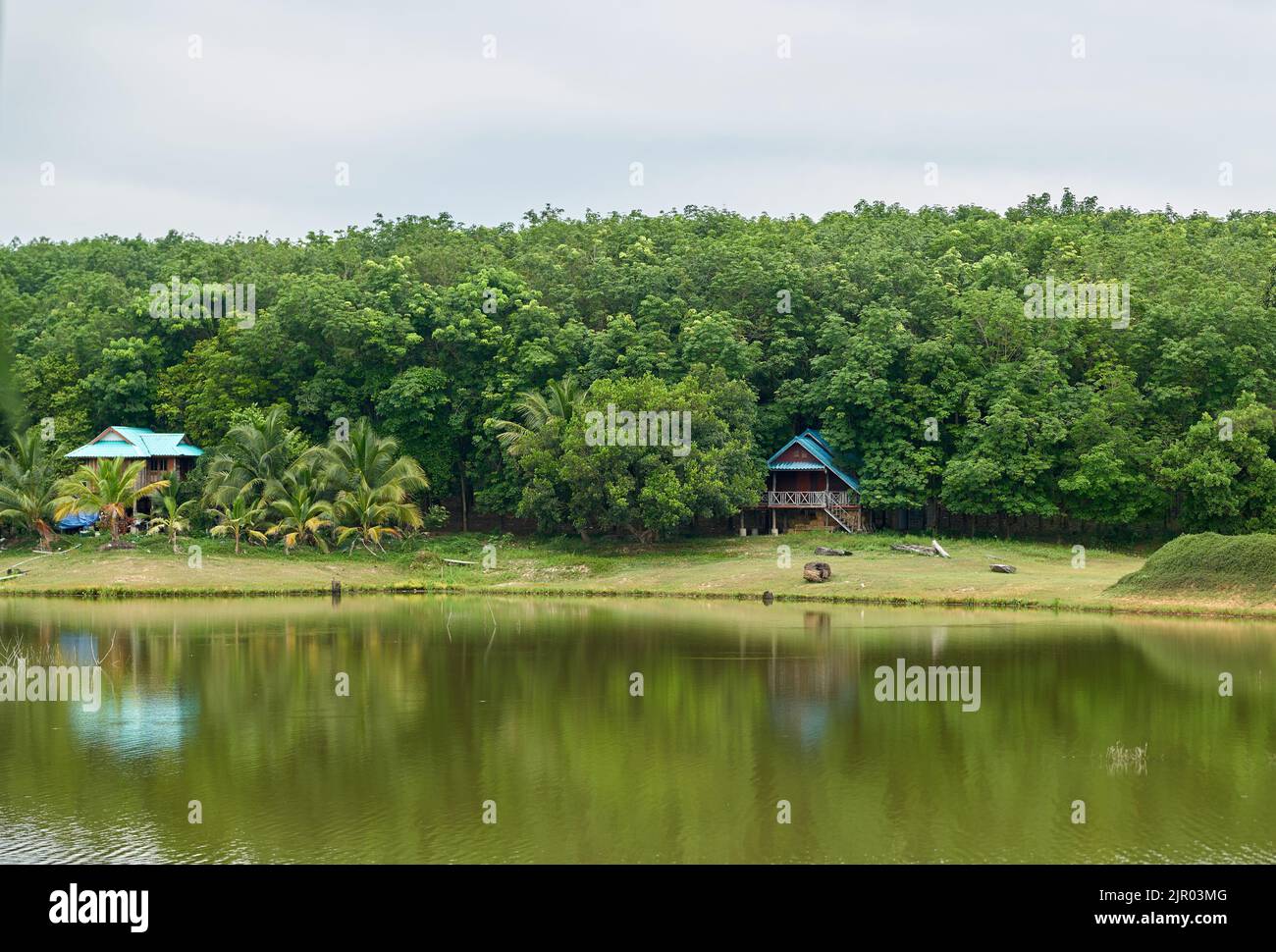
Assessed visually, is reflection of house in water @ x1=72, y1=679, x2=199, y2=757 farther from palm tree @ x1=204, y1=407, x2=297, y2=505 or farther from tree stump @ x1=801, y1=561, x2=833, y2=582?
palm tree @ x1=204, y1=407, x2=297, y2=505

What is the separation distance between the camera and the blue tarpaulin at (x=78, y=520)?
4897 centimetres

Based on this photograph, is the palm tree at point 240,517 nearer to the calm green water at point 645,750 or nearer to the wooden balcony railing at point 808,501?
the calm green water at point 645,750

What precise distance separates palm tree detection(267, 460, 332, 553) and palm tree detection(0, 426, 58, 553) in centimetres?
792

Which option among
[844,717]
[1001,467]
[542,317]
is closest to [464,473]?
[542,317]

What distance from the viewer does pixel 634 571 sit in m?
44.9

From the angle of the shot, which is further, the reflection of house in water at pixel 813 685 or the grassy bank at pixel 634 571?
the grassy bank at pixel 634 571

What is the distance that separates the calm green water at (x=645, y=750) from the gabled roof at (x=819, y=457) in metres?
21.0

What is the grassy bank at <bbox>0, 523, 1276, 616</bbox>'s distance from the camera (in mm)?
37500

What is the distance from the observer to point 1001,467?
4791 centimetres

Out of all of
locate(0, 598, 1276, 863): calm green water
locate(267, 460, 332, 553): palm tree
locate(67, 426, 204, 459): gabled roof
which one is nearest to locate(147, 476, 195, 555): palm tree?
locate(67, 426, 204, 459): gabled roof

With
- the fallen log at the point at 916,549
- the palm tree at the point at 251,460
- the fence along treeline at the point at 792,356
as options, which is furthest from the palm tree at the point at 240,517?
the fallen log at the point at 916,549

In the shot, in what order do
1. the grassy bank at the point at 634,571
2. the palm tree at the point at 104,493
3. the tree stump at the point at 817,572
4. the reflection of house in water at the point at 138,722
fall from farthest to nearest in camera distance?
the palm tree at the point at 104,493, the tree stump at the point at 817,572, the grassy bank at the point at 634,571, the reflection of house in water at the point at 138,722

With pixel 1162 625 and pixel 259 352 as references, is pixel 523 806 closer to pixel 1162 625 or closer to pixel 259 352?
pixel 1162 625

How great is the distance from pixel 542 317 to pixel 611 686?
33643 millimetres
